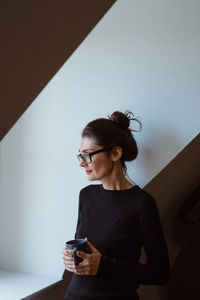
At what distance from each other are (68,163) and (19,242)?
0.44 metres

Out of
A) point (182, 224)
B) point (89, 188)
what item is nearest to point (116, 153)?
point (89, 188)

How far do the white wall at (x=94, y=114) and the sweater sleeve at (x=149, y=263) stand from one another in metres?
A: 0.28

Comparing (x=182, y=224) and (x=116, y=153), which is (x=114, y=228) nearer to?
(x=116, y=153)

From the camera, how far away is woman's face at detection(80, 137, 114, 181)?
145cm

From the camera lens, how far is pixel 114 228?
1419 millimetres

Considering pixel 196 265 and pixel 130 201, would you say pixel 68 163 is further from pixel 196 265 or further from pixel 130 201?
pixel 196 265

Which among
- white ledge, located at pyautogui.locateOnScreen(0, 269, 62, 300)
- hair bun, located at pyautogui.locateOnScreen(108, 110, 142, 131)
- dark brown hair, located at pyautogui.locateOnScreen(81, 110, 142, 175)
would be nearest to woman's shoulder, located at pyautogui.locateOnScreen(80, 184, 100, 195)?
dark brown hair, located at pyautogui.locateOnScreen(81, 110, 142, 175)

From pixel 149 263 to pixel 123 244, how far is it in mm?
105

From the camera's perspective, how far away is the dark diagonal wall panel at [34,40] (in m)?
0.85

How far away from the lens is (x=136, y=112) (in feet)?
5.39

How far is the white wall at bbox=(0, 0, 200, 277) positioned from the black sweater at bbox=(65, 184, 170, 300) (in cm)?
23

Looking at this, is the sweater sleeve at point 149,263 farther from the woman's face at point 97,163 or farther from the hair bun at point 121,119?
the hair bun at point 121,119

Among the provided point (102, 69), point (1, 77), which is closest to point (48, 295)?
point (102, 69)

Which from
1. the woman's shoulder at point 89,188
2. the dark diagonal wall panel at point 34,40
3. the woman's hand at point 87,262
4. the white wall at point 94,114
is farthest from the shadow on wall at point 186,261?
the dark diagonal wall panel at point 34,40
